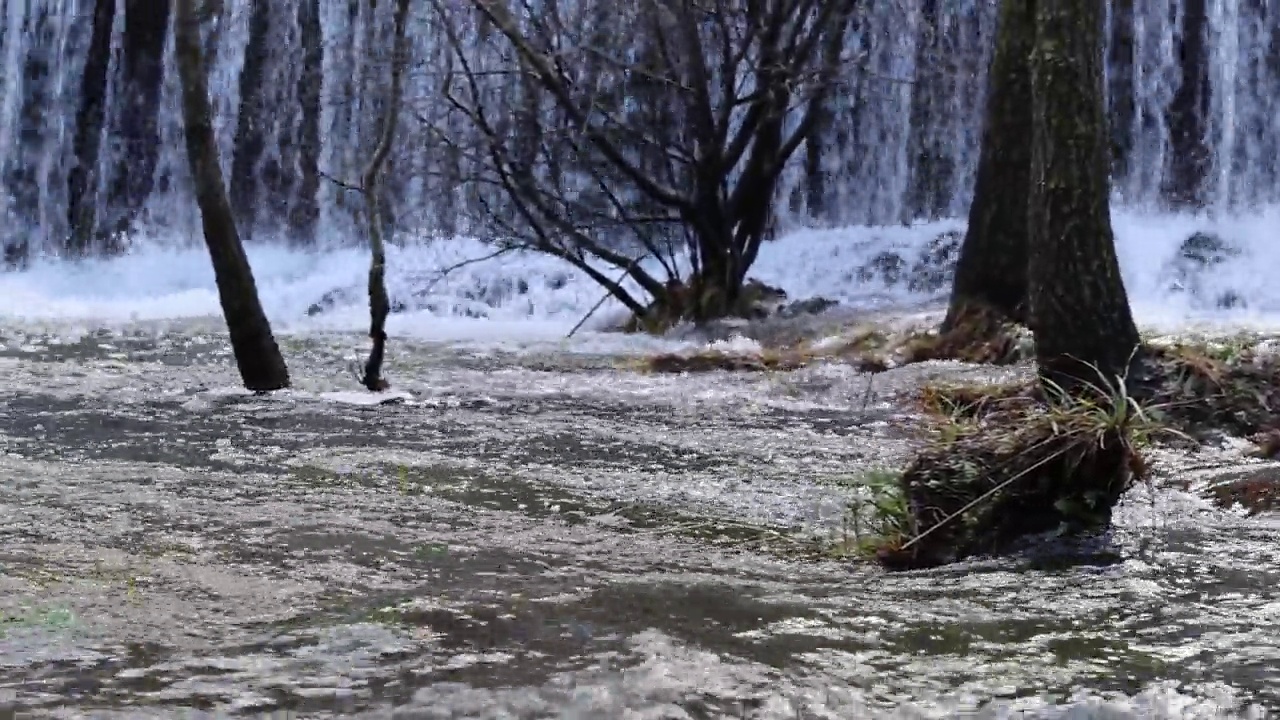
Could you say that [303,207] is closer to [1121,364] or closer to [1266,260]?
[1266,260]

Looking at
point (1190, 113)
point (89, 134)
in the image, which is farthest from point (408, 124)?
point (1190, 113)

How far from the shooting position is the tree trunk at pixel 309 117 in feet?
66.4

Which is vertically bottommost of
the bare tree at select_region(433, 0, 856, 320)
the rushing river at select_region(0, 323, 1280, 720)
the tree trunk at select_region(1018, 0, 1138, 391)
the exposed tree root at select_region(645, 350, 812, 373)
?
the rushing river at select_region(0, 323, 1280, 720)

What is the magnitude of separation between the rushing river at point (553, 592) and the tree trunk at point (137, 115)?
1659 centimetres

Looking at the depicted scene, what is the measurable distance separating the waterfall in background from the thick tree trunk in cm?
2

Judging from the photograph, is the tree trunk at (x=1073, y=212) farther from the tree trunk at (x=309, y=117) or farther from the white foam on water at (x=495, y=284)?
the tree trunk at (x=309, y=117)

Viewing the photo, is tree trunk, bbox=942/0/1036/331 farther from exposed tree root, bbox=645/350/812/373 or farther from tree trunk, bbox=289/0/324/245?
tree trunk, bbox=289/0/324/245

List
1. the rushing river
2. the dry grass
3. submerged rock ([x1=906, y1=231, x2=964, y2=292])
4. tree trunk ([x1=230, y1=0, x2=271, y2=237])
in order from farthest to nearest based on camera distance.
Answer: tree trunk ([x1=230, y1=0, x2=271, y2=237]) → submerged rock ([x1=906, y1=231, x2=964, y2=292]) → the dry grass → the rushing river

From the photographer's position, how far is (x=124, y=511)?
344 cm

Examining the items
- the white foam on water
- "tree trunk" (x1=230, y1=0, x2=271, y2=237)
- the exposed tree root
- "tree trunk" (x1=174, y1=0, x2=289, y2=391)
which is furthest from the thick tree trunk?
"tree trunk" (x1=230, y1=0, x2=271, y2=237)

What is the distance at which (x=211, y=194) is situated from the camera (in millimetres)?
6332

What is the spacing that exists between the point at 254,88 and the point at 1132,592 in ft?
65.1

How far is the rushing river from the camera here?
1.96 m

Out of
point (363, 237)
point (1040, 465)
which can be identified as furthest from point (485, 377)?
point (363, 237)
